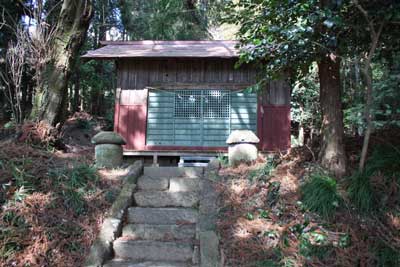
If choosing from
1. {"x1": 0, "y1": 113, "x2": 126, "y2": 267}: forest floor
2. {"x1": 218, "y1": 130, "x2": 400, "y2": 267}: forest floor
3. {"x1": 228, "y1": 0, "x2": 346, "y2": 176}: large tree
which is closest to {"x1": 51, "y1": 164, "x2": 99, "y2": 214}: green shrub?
{"x1": 0, "y1": 113, "x2": 126, "y2": 267}: forest floor

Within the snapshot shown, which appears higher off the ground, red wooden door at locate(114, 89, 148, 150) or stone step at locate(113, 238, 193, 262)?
red wooden door at locate(114, 89, 148, 150)

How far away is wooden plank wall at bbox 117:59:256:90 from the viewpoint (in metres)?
9.37

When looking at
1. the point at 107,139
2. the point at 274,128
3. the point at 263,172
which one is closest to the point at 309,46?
the point at 263,172

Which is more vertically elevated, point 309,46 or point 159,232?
point 309,46

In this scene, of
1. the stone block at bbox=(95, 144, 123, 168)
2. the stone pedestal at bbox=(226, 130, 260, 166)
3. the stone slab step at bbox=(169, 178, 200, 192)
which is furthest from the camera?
the stone pedestal at bbox=(226, 130, 260, 166)

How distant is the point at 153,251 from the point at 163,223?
588mm

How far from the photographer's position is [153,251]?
154 inches

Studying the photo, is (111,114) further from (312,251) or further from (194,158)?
(312,251)

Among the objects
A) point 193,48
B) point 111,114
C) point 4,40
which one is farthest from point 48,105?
point 111,114

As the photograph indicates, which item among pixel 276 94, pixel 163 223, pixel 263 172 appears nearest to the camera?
pixel 163 223

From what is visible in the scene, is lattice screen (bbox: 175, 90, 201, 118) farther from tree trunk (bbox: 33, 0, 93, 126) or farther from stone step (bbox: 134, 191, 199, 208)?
stone step (bbox: 134, 191, 199, 208)

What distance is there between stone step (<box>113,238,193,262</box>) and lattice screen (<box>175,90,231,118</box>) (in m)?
5.72

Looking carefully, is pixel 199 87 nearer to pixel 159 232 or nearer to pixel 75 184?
pixel 75 184

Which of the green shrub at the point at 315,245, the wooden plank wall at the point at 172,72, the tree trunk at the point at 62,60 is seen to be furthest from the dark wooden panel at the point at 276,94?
the green shrub at the point at 315,245
